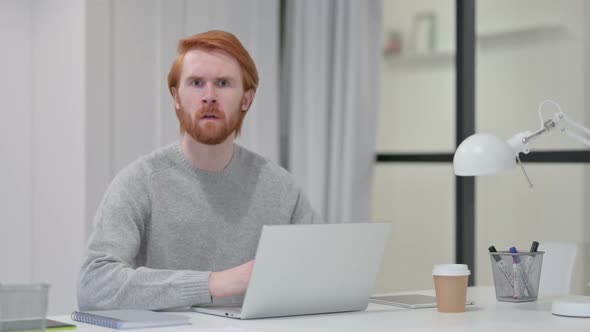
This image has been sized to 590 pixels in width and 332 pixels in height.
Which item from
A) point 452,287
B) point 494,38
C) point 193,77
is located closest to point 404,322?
point 452,287

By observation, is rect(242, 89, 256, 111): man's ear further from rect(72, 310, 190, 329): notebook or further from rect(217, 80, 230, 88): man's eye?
rect(72, 310, 190, 329): notebook

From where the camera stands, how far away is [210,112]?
2.41 metres

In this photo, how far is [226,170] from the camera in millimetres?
2547

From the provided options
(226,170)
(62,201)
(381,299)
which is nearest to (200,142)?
(226,170)

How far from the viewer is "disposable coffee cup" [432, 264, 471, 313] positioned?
83.7 inches

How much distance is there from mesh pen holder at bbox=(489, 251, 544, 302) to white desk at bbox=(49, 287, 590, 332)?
11 centimetres

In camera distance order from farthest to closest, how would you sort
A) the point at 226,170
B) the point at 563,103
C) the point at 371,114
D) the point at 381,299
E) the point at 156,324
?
1. the point at 371,114
2. the point at 563,103
3. the point at 226,170
4. the point at 381,299
5. the point at 156,324

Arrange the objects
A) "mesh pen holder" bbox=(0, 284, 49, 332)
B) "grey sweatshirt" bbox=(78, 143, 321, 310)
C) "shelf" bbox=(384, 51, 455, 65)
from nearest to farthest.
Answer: "mesh pen holder" bbox=(0, 284, 49, 332)
"grey sweatshirt" bbox=(78, 143, 321, 310)
"shelf" bbox=(384, 51, 455, 65)

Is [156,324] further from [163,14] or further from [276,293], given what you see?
[163,14]

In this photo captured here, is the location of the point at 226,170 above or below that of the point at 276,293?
above

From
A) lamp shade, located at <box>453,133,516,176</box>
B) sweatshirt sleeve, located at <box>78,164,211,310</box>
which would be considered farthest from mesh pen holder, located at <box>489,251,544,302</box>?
sweatshirt sleeve, located at <box>78,164,211,310</box>

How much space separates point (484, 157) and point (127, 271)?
2.67 feet

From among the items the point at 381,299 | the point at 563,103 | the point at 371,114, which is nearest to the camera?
the point at 381,299

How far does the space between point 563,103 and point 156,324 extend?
2.31m
